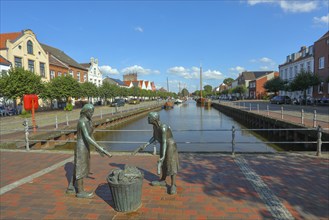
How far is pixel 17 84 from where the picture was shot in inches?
941

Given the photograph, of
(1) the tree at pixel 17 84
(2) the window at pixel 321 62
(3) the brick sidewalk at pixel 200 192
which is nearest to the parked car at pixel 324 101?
(2) the window at pixel 321 62

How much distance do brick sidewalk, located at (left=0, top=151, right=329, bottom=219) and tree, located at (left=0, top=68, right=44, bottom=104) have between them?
18.5 m

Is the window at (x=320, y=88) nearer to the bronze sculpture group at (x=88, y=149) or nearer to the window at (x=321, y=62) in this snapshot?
the window at (x=321, y=62)

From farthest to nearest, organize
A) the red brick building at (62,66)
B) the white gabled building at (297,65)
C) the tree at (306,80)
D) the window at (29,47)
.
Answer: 1. the white gabled building at (297,65)
2. the red brick building at (62,66)
3. the window at (29,47)
4. the tree at (306,80)

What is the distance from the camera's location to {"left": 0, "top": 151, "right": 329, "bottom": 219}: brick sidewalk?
4.27m

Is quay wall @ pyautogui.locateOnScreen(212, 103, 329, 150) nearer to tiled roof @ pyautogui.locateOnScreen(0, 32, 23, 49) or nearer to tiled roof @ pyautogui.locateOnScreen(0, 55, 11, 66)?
tiled roof @ pyautogui.locateOnScreen(0, 55, 11, 66)

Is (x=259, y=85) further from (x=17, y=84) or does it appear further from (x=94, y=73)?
(x=17, y=84)

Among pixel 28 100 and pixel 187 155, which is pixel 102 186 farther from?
pixel 28 100

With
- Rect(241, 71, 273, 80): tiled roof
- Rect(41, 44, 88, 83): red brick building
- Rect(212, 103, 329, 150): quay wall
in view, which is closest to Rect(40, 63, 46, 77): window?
Rect(41, 44, 88, 83): red brick building

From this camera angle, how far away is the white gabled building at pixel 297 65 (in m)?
43.0

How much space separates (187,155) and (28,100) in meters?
13.0

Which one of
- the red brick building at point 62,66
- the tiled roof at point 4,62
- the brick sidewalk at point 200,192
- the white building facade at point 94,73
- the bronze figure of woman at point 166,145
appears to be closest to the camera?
the brick sidewalk at point 200,192

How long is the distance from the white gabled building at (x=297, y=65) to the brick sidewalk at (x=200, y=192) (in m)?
39.7

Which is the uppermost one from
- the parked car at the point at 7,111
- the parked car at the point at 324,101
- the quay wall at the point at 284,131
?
the parked car at the point at 324,101
